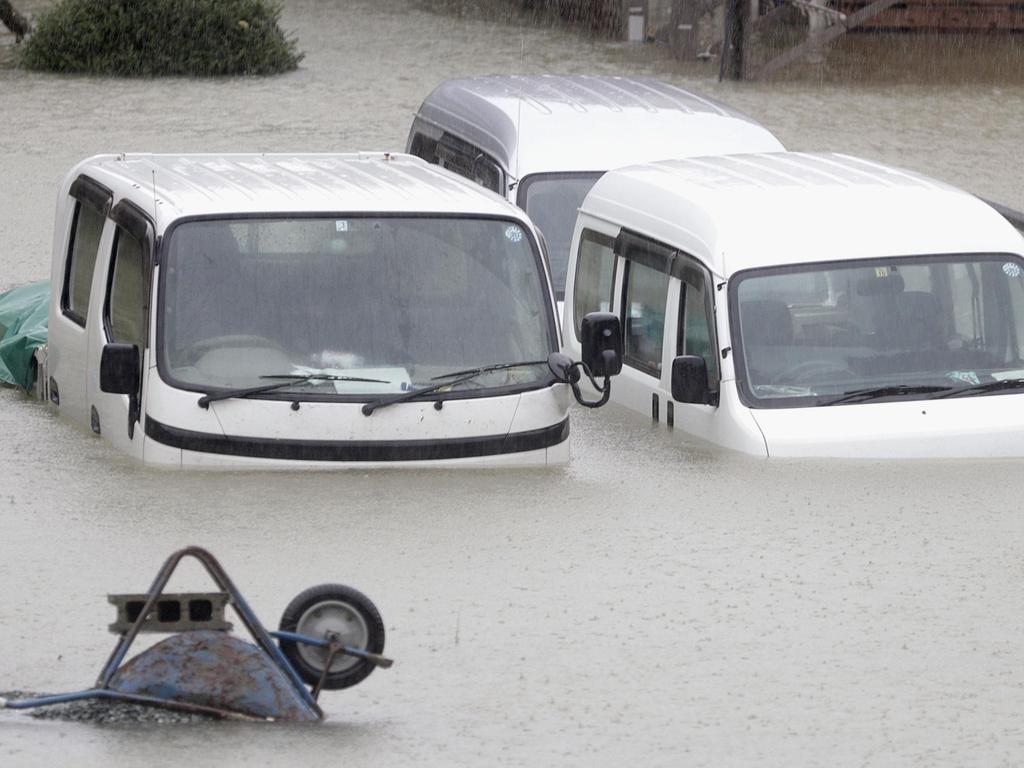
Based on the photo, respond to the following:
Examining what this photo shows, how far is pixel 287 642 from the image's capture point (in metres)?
5.12

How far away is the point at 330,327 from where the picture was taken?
27.3ft

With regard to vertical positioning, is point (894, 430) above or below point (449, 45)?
above

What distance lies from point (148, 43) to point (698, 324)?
21817 millimetres

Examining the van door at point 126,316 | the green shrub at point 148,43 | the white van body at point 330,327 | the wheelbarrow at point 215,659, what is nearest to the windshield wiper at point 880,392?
the white van body at point 330,327

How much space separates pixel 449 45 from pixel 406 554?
25.9m

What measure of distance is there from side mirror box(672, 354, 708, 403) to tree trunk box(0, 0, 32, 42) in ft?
79.3

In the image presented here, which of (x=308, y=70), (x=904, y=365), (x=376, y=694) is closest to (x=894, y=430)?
(x=904, y=365)

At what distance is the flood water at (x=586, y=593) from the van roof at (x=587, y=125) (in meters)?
2.35

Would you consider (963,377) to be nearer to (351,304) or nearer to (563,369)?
(563,369)

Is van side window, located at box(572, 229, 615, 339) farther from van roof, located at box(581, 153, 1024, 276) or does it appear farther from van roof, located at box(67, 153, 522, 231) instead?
van roof, located at box(67, 153, 522, 231)

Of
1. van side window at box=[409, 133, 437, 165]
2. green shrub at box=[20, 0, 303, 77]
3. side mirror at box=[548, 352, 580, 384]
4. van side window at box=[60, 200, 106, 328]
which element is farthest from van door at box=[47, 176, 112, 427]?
green shrub at box=[20, 0, 303, 77]

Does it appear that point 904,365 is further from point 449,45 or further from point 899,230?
point 449,45

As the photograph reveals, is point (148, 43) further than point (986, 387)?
Yes

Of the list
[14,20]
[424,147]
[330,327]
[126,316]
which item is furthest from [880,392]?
[14,20]
